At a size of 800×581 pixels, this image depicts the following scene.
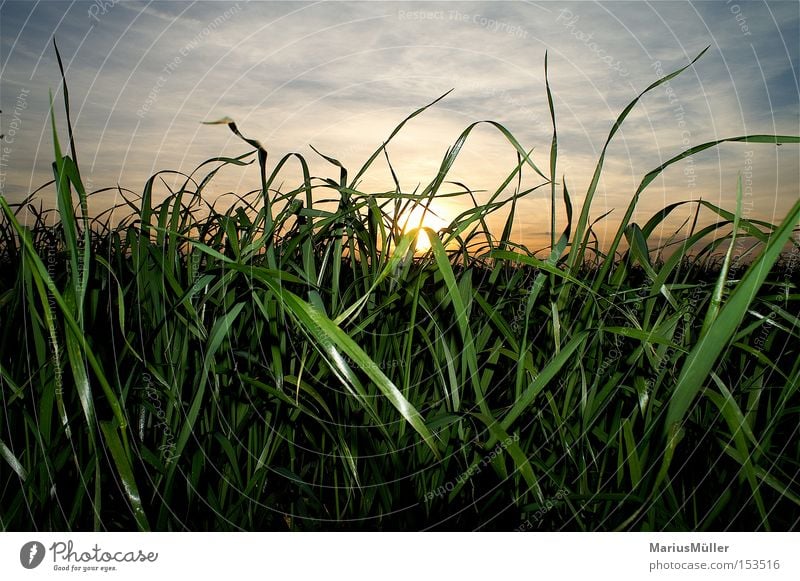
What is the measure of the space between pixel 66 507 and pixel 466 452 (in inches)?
24.8

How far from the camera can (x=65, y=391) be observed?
0.93 m

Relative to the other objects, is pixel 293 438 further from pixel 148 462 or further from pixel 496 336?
pixel 496 336

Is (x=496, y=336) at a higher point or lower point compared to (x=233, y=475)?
higher

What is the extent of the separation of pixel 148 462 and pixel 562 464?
661mm

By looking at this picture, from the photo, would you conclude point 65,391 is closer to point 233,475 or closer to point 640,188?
point 233,475

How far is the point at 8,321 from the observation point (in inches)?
36.5

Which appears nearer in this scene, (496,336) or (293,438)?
(293,438)
